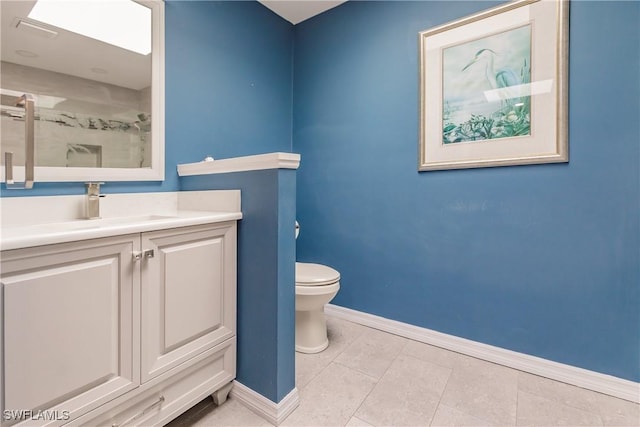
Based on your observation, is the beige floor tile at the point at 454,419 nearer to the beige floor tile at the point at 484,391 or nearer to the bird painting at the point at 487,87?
the beige floor tile at the point at 484,391

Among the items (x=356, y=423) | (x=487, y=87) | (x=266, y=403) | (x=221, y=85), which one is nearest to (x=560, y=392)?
(x=356, y=423)

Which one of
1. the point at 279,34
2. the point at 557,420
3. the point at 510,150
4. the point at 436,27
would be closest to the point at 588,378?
the point at 557,420

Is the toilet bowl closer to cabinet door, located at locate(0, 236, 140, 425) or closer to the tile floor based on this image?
the tile floor

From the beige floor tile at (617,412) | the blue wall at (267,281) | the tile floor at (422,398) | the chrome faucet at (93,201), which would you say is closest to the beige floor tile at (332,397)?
the tile floor at (422,398)

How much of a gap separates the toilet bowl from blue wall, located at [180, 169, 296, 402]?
38 centimetres

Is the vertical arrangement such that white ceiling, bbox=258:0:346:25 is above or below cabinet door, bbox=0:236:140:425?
above

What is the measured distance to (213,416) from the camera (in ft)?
4.29

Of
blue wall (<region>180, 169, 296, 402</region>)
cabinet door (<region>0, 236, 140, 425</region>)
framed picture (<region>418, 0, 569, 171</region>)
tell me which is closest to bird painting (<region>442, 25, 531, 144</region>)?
framed picture (<region>418, 0, 569, 171</region>)

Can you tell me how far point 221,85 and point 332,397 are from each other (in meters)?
1.91

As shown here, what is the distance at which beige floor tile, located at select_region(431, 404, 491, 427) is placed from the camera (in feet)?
4.12

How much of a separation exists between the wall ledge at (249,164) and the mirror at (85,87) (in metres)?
0.26

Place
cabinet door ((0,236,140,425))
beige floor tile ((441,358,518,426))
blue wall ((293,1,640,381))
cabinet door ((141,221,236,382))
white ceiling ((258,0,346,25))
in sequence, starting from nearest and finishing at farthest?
1. cabinet door ((0,236,140,425))
2. cabinet door ((141,221,236,382))
3. beige floor tile ((441,358,518,426))
4. blue wall ((293,1,640,381))
5. white ceiling ((258,0,346,25))

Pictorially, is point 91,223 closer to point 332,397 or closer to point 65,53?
point 65,53

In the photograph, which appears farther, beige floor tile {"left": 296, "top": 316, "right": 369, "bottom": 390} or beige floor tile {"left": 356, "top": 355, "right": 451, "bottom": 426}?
beige floor tile {"left": 296, "top": 316, "right": 369, "bottom": 390}
